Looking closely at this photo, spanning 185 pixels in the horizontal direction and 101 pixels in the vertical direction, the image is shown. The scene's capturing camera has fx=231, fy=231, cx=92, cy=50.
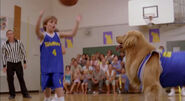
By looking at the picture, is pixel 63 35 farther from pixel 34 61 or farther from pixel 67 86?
pixel 34 61

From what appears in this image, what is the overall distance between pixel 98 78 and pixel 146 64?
7.50 meters

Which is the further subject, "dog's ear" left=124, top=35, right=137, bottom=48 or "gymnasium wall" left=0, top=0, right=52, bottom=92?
"gymnasium wall" left=0, top=0, right=52, bottom=92

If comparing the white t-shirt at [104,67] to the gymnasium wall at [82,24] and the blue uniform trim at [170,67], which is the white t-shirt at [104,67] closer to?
the gymnasium wall at [82,24]

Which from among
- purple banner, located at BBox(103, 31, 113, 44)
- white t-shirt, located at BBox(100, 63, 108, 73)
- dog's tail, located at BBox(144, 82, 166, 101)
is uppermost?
purple banner, located at BBox(103, 31, 113, 44)

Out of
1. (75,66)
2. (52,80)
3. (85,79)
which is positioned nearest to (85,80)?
(85,79)

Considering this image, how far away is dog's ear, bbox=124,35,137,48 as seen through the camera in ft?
12.8

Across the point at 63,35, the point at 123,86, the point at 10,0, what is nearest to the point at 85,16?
the point at 10,0

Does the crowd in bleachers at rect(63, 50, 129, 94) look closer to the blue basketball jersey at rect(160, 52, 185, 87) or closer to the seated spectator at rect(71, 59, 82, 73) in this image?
the seated spectator at rect(71, 59, 82, 73)

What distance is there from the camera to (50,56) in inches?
171

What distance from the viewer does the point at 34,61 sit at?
1355 centimetres

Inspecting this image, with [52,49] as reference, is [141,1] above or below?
above

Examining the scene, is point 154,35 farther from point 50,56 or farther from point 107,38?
point 50,56

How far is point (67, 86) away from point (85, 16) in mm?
5164

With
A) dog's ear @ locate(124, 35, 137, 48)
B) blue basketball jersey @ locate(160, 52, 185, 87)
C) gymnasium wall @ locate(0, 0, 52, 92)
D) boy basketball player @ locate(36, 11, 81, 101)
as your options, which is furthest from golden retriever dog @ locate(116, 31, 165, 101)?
gymnasium wall @ locate(0, 0, 52, 92)
